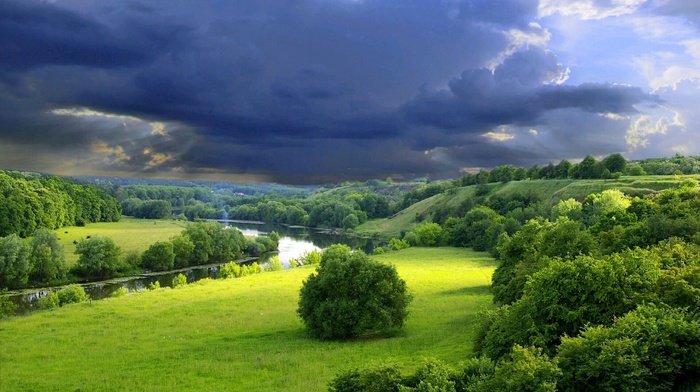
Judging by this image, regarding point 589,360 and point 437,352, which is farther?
point 437,352

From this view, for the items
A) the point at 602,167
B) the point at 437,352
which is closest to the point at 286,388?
the point at 437,352

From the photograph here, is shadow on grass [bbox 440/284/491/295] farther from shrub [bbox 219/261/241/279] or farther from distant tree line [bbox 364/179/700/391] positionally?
shrub [bbox 219/261/241/279]

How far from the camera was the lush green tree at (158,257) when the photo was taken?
108 meters

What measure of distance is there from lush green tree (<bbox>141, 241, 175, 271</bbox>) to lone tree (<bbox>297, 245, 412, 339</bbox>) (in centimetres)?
7706

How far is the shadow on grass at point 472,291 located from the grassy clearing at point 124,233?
7975cm

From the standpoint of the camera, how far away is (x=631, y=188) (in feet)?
375

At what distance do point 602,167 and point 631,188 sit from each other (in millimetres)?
32338

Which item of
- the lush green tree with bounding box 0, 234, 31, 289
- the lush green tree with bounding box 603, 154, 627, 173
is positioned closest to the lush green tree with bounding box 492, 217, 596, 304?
the lush green tree with bounding box 0, 234, 31, 289

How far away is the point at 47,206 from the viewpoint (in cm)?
13862

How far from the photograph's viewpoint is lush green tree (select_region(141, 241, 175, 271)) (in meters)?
108

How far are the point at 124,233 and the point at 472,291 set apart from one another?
125m

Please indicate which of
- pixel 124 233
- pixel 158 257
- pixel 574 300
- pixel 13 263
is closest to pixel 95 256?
pixel 13 263

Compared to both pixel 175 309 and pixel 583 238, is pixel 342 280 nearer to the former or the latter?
pixel 583 238

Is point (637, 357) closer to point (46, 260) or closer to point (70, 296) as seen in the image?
point (70, 296)
